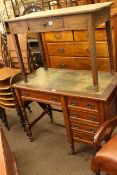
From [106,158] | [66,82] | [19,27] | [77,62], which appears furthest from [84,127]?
[77,62]

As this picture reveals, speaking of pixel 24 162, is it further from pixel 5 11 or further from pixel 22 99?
pixel 5 11

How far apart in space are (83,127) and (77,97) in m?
0.32

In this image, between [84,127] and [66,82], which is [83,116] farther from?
[66,82]

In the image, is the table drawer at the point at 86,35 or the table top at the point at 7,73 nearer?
the table top at the point at 7,73

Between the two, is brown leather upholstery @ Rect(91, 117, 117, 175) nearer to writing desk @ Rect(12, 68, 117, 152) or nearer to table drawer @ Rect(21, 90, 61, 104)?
writing desk @ Rect(12, 68, 117, 152)

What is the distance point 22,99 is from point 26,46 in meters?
0.67

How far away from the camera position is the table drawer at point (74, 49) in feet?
9.46

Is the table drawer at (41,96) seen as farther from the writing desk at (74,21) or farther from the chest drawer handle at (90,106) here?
the writing desk at (74,21)

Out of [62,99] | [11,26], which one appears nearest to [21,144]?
[62,99]

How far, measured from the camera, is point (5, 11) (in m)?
4.27

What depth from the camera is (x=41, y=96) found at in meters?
2.17

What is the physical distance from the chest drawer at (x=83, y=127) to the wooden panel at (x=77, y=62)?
1135 millimetres

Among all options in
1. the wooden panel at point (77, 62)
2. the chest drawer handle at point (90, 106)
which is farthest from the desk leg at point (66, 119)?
the wooden panel at point (77, 62)

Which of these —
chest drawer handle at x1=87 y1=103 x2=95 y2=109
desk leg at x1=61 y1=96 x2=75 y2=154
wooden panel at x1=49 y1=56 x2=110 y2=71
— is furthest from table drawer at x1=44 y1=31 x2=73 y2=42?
chest drawer handle at x1=87 y1=103 x2=95 y2=109
